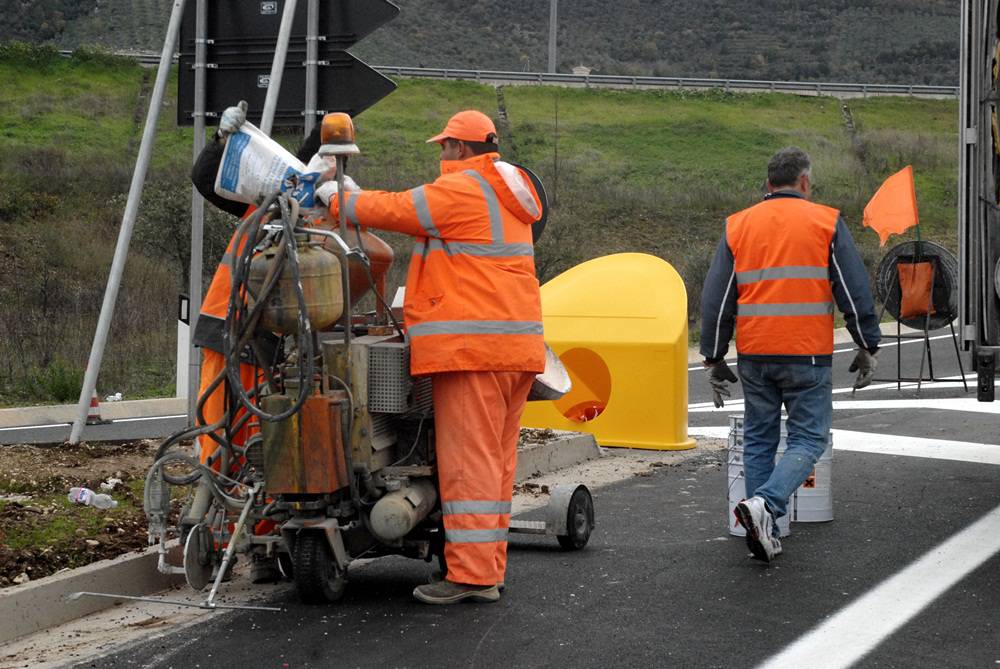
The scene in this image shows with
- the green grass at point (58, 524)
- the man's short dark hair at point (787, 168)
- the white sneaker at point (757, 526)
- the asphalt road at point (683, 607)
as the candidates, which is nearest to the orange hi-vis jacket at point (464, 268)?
the asphalt road at point (683, 607)

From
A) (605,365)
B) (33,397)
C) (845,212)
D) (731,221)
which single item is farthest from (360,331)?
(845,212)

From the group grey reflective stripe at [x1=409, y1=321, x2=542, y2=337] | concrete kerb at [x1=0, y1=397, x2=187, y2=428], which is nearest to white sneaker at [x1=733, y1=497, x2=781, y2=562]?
grey reflective stripe at [x1=409, y1=321, x2=542, y2=337]

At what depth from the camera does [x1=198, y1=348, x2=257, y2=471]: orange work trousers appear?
595 cm

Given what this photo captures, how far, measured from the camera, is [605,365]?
418 inches

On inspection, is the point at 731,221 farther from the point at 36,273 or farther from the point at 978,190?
the point at 36,273

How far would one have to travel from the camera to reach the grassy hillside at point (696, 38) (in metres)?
84.1

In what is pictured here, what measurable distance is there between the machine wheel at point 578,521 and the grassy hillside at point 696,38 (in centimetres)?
Answer: 7136

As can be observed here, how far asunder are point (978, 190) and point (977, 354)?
903mm

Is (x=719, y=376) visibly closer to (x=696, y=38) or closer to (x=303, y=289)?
(x=303, y=289)

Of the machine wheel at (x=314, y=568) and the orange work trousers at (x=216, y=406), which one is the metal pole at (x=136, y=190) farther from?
the machine wheel at (x=314, y=568)

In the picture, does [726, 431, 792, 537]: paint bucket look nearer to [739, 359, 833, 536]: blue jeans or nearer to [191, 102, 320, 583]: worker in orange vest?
[739, 359, 833, 536]: blue jeans

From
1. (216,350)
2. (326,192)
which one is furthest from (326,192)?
(216,350)

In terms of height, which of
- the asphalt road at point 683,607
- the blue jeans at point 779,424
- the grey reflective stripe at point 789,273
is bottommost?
the asphalt road at point 683,607

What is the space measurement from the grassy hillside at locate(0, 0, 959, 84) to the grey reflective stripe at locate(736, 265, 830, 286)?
234 ft
